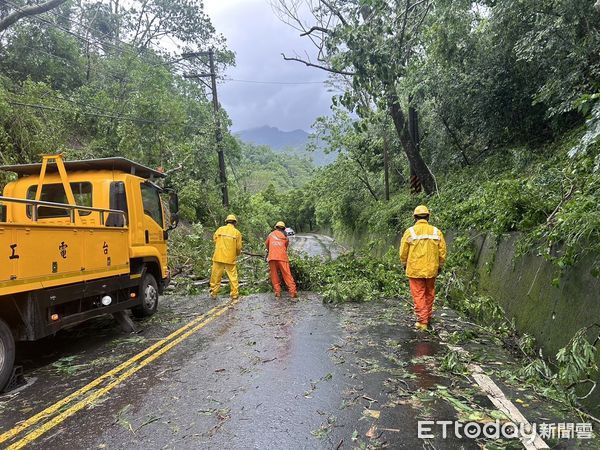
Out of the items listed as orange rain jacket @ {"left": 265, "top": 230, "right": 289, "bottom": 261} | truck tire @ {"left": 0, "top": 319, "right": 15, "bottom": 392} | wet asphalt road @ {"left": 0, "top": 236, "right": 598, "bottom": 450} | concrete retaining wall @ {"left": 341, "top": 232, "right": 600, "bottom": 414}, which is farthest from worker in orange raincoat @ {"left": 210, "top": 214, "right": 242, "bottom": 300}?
truck tire @ {"left": 0, "top": 319, "right": 15, "bottom": 392}

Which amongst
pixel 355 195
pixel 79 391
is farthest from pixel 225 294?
pixel 355 195

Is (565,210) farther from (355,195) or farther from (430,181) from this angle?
(355,195)

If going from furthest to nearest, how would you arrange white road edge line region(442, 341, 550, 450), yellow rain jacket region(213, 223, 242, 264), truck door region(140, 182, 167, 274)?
yellow rain jacket region(213, 223, 242, 264) < truck door region(140, 182, 167, 274) < white road edge line region(442, 341, 550, 450)

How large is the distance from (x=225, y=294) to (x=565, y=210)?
306 inches

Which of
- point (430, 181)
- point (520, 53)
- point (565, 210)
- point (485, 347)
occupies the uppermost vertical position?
point (520, 53)

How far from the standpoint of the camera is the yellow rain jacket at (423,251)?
6.80 m

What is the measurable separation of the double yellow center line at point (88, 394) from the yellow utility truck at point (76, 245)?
0.86 m

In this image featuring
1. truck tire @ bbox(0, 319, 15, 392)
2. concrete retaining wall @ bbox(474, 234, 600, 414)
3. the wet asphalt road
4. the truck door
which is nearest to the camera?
the wet asphalt road

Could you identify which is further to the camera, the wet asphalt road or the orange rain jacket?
the orange rain jacket

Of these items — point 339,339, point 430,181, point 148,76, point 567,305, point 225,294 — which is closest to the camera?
point 567,305

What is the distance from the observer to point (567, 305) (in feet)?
16.4

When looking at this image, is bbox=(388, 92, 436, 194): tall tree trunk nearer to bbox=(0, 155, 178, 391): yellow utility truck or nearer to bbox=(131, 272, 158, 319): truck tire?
bbox=(0, 155, 178, 391): yellow utility truck

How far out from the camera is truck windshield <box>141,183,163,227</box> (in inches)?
324

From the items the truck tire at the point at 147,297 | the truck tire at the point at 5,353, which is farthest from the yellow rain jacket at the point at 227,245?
the truck tire at the point at 5,353
